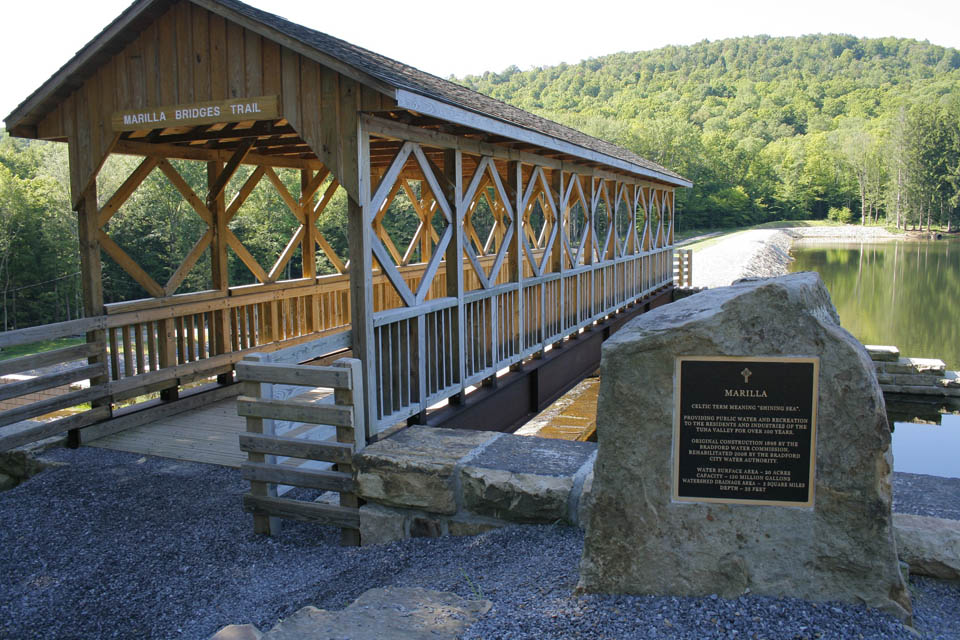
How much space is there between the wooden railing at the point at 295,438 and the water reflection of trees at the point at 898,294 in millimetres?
22409

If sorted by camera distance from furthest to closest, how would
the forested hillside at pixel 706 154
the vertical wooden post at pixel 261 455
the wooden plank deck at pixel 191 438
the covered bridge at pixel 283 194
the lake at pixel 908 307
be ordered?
the forested hillside at pixel 706 154, the lake at pixel 908 307, the wooden plank deck at pixel 191 438, the covered bridge at pixel 283 194, the vertical wooden post at pixel 261 455

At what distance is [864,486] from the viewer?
3264 millimetres

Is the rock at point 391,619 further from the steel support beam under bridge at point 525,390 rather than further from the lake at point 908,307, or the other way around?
the lake at point 908,307

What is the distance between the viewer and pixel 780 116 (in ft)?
456

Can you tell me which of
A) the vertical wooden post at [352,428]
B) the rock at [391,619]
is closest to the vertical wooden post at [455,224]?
the vertical wooden post at [352,428]

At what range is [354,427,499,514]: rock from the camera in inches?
179

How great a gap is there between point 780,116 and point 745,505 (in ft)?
495

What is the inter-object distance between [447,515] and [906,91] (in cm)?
16414

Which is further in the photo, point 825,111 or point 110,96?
point 825,111

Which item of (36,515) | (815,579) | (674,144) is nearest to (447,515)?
(815,579)

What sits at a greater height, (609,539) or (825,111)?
(825,111)

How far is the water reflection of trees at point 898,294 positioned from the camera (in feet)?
85.8

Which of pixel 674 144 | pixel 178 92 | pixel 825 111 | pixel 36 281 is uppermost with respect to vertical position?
pixel 825 111

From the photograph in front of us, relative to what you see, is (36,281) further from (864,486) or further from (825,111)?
(825,111)
